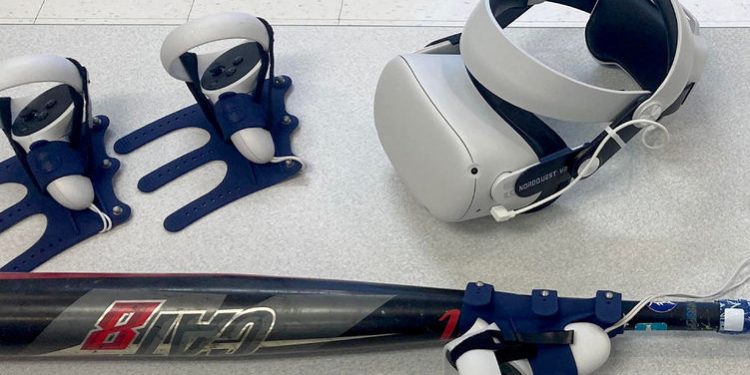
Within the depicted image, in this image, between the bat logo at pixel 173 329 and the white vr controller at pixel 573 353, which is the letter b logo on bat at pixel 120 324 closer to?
the bat logo at pixel 173 329

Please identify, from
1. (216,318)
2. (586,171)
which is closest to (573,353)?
(586,171)

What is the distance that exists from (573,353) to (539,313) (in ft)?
0.22

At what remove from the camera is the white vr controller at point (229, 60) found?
1.33 m

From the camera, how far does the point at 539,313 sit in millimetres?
1134

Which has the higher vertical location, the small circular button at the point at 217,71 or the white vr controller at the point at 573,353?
the small circular button at the point at 217,71

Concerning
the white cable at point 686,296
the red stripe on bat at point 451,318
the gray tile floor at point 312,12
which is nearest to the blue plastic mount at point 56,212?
the gray tile floor at point 312,12

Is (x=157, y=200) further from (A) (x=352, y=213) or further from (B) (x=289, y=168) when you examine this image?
(A) (x=352, y=213)

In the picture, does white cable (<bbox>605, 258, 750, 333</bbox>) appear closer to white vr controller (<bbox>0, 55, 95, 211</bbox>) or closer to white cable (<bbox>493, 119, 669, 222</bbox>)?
white cable (<bbox>493, 119, 669, 222</bbox>)

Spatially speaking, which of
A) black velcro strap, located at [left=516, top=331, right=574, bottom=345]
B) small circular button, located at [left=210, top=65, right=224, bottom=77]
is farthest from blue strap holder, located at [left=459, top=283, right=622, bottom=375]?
small circular button, located at [left=210, top=65, right=224, bottom=77]

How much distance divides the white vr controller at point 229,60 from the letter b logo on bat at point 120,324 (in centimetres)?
34

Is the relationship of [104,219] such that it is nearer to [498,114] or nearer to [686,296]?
[498,114]

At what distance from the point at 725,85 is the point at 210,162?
35.7 inches

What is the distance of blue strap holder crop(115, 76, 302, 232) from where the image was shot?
1378 mm

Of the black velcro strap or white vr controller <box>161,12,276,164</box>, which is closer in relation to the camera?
the black velcro strap
